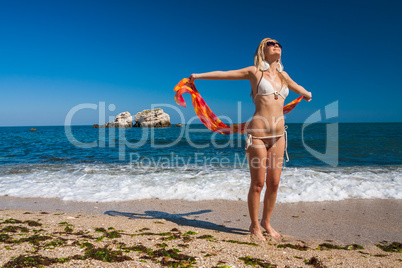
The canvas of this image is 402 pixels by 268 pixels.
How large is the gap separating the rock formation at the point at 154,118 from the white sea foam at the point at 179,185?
64018 millimetres

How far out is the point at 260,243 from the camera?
10.8ft

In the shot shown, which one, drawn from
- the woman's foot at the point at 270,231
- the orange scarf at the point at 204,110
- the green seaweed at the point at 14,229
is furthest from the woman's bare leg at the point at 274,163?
the green seaweed at the point at 14,229

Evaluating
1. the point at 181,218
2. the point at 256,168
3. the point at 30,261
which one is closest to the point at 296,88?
the point at 256,168

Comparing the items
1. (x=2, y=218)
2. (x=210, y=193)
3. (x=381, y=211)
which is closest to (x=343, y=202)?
(x=381, y=211)

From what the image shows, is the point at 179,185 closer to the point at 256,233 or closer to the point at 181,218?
the point at 181,218

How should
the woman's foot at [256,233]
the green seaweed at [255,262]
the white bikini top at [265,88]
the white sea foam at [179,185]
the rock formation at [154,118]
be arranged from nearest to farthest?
the green seaweed at [255,262]
the white bikini top at [265,88]
the woman's foot at [256,233]
the white sea foam at [179,185]
the rock formation at [154,118]

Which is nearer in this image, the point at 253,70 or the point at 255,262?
the point at 255,262

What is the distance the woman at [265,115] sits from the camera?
325 cm

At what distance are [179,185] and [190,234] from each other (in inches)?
124

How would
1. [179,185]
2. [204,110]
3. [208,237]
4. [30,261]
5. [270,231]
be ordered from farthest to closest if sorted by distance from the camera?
1. [179,185]
2. [204,110]
3. [270,231]
4. [208,237]
5. [30,261]

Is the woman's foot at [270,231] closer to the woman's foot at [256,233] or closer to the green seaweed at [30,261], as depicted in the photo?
the woman's foot at [256,233]

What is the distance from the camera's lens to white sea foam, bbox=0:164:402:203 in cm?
578

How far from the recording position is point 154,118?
72062mm

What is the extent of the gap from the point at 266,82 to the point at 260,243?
207 cm
